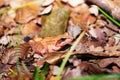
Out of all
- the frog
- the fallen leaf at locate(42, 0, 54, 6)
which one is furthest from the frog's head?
the fallen leaf at locate(42, 0, 54, 6)

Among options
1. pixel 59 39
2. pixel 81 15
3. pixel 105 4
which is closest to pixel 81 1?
pixel 81 15

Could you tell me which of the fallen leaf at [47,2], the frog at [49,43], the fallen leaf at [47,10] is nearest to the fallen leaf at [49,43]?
the frog at [49,43]

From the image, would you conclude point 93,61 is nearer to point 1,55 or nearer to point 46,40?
point 46,40

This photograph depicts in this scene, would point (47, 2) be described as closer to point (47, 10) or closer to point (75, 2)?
point (47, 10)

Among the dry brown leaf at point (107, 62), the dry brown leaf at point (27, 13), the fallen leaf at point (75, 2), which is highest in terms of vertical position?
the fallen leaf at point (75, 2)

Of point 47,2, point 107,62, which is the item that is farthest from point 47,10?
point 107,62

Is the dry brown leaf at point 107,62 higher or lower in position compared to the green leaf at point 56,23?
lower

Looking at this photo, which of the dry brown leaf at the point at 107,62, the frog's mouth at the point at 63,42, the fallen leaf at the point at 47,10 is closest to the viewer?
the dry brown leaf at the point at 107,62

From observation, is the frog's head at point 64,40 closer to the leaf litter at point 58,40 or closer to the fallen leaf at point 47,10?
the leaf litter at point 58,40
